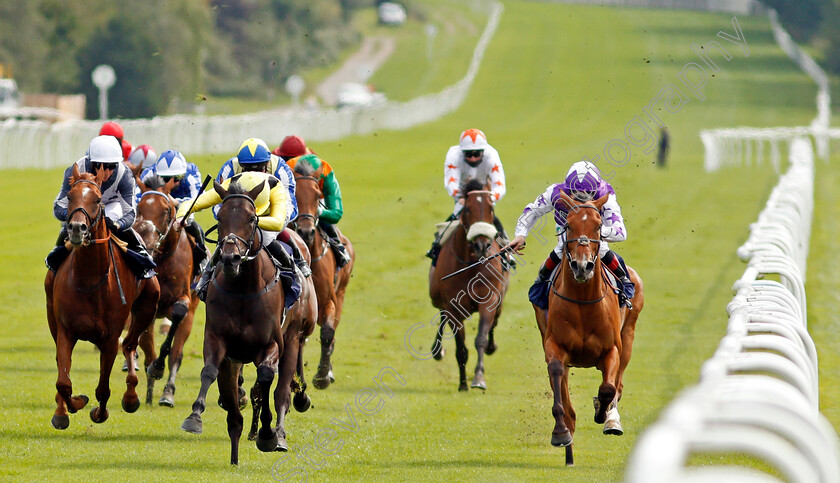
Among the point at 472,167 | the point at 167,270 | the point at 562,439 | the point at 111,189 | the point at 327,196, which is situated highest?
the point at 472,167

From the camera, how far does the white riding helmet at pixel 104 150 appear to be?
8.61 m

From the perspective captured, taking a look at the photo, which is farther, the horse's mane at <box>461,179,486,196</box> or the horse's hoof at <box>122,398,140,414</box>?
the horse's mane at <box>461,179,486,196</box>

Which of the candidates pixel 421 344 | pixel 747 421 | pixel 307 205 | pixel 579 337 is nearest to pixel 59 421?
pixel 307 205

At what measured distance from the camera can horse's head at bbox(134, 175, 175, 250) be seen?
9703 mm

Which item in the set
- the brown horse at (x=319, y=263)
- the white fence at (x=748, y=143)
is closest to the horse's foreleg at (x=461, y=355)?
the brown horse at (x=319, y=263)

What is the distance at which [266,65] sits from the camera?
191ft

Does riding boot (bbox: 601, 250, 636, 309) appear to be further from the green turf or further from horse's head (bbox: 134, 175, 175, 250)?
horse's head (bbox: 134, 175, 175, 250)

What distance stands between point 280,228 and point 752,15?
7708cm

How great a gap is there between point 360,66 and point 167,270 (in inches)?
2262

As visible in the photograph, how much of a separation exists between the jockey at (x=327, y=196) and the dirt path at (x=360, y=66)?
46.0 meters

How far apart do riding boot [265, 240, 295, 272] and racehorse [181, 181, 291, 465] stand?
185mm

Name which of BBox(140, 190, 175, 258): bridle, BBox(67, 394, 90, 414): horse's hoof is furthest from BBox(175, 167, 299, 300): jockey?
BBox(140, 190, 175, 258): bridle

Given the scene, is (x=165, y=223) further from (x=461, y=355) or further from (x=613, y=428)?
(x=613, y=428)

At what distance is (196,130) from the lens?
32.4 meters
